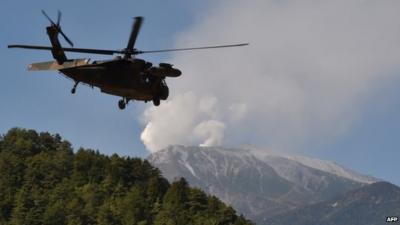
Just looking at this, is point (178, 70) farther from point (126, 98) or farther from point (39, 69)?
point (39, 69)

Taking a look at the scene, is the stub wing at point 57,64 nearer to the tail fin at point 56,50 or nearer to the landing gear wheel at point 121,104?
the tail fin at point 56,50

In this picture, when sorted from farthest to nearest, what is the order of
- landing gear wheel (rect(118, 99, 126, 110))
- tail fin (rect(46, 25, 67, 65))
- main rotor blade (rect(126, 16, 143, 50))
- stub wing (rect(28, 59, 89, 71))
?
1. tail fin (rect(46, 25, 67, 65))
2. landing gear wheel (rect(118, 99, 126, 110))
3. stub wing (rect(28, 59, 89, 71))
4. main rotor blade (rect(126, 16, 143, 50))

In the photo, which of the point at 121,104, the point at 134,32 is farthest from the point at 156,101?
the point at 134,32

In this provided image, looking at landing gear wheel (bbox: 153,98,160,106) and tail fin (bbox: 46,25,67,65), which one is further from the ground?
tail fin (bbox: 46,25,67,65)

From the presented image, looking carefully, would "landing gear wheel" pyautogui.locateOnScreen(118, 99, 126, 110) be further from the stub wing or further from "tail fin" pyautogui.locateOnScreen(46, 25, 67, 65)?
"tail fin" pyautogui.locateOnScreen(46, 25, 67, 65)

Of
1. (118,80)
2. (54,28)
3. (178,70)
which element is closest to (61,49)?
(54,28)

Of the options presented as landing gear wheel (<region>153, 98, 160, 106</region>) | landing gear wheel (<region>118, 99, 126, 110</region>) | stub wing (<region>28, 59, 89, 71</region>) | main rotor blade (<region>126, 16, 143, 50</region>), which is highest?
main rotor blade (<region>126, 16, 143, 50</region>)

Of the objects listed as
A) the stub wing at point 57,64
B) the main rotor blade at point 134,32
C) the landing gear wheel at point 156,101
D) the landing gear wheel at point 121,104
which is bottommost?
the landing gear wheel at point 121,104

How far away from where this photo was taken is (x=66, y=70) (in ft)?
166

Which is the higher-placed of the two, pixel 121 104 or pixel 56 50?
pixel 56 50

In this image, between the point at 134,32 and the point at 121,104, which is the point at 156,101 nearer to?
the point at 121,104

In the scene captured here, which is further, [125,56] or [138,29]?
[125,56]

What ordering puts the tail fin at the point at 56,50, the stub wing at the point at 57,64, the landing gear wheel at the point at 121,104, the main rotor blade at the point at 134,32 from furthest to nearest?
the tail fin at the point at 56,50, the landing gear wheel at the point at 121,104, the stub wing at the point at 57,64, the main rotor blade at the point at 134,32

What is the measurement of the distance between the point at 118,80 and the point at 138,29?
14.3ft
